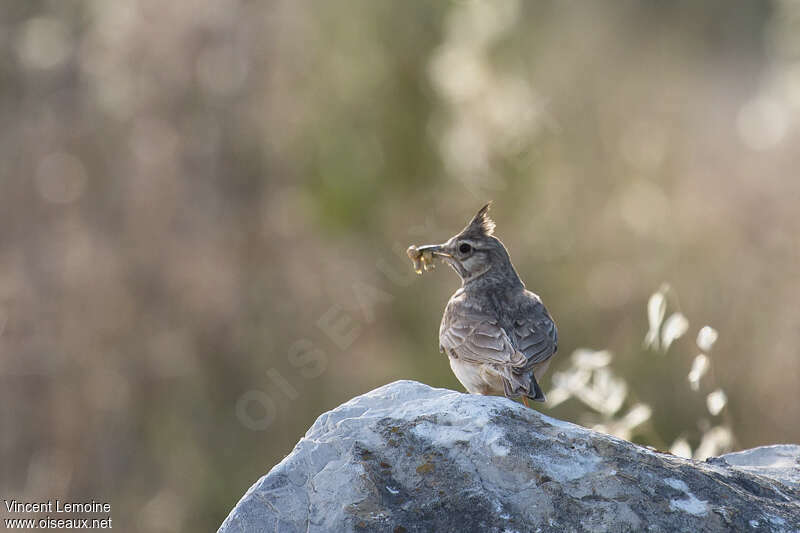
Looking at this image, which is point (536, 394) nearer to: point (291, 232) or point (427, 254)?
point (427, 254)

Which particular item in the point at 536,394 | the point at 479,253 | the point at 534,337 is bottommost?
the point at 536,394

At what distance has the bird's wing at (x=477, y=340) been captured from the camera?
393 cm

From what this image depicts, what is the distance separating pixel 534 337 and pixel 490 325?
0.65ft

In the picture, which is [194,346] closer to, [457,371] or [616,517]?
[457,371]

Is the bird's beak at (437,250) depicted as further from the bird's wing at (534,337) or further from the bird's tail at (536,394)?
the bird's tail at (536,394)

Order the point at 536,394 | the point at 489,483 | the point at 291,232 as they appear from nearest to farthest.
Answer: the point at 489,483 → the point at 536,394 → the point at 291,232

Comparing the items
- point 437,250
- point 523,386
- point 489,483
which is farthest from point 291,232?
point 489,483

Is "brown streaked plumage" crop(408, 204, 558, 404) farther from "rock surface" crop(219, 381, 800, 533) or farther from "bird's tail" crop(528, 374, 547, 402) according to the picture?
"rock surface" crop(219, 381, 800, 533)

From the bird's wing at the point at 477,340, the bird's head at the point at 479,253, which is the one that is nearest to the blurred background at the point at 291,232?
the bird's head at the point at 479,253

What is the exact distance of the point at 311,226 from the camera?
8062mm

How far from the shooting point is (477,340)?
4078 mm

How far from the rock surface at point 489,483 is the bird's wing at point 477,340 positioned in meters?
1.08

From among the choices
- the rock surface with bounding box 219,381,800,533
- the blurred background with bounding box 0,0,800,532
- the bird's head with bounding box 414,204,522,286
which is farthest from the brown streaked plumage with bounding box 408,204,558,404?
the blurred background with bounding box 0,0,800,532

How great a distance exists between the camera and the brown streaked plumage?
155 inches
